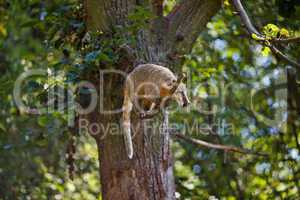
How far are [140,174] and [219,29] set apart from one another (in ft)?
11.9

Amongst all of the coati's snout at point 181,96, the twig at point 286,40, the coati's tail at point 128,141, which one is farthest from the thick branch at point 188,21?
the twig at point 286,40

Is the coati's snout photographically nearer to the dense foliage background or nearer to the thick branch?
the thick branch

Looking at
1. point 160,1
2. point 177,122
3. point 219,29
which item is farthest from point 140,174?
point 219,29

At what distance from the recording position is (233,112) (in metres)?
6.24

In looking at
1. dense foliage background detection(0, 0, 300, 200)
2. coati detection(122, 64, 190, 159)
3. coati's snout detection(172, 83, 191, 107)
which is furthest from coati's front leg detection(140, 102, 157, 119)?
dense foliage background detection(0, 0, 300, 200)

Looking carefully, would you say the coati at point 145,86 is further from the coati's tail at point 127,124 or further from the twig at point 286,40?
the twig at point 286,40

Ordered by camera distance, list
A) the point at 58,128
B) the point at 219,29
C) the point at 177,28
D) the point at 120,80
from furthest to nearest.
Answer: the point at 219,29, the point at 58,128, the point at 177,28, the point at 120,80

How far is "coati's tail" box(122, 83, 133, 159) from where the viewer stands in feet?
13.1

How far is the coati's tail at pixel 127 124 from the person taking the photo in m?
3.99

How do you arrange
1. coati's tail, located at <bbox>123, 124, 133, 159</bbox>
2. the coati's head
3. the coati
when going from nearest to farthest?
the coati's head → coati's tail, located at <bbox>123, 124, 133, 159</bbox> → the coati

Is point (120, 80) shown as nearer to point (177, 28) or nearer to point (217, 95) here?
point (177, 28)

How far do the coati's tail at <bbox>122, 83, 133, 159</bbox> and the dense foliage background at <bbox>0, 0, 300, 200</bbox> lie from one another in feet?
5.40

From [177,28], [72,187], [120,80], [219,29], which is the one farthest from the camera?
[219,29]

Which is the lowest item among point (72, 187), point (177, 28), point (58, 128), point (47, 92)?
point (72, 187)
